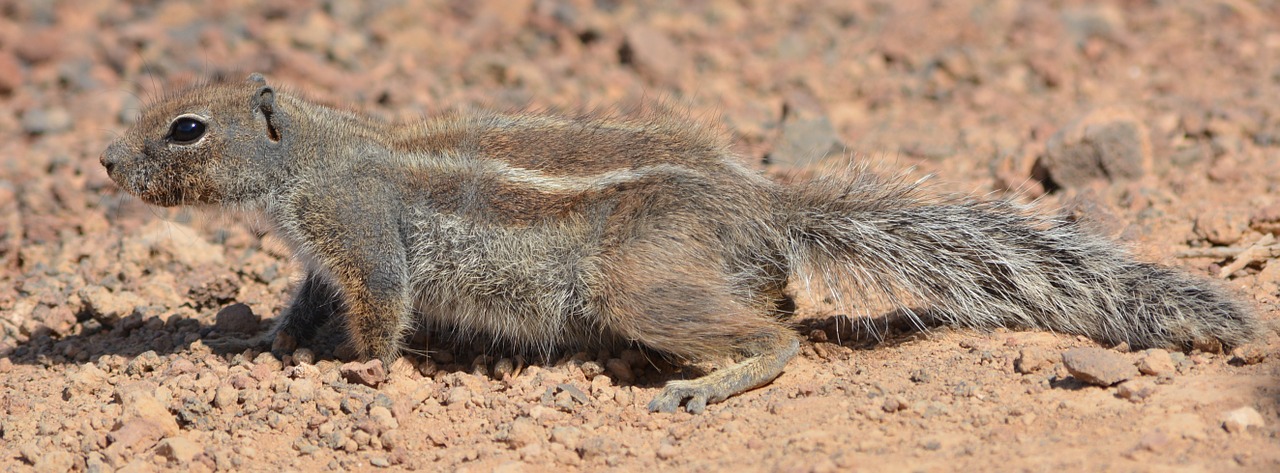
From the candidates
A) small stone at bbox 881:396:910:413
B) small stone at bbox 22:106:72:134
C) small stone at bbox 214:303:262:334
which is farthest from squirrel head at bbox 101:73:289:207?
small stone at bbox 22:106:72:134

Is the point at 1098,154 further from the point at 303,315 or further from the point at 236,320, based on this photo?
the point at 236,320

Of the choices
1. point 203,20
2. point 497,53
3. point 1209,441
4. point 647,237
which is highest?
point 203,20

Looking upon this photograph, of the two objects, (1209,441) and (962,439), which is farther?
(962,439)

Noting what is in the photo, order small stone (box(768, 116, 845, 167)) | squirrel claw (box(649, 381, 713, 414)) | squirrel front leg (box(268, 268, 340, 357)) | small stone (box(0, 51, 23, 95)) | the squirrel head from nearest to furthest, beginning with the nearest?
squirrel claw (box(649, 381, 713, 414))
the squirrel head
squirrel front leg (box(268, 268, 340, 357))
small stone (box(768, 116, 845, 167))
small stone (box(0, 51, 23, 95))

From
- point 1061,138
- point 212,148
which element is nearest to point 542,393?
point 212,148

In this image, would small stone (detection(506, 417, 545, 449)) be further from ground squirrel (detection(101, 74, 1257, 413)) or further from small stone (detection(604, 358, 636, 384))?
small stone (detection(604, 358, 636, 384))

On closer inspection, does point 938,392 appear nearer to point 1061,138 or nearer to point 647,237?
point 647,237
